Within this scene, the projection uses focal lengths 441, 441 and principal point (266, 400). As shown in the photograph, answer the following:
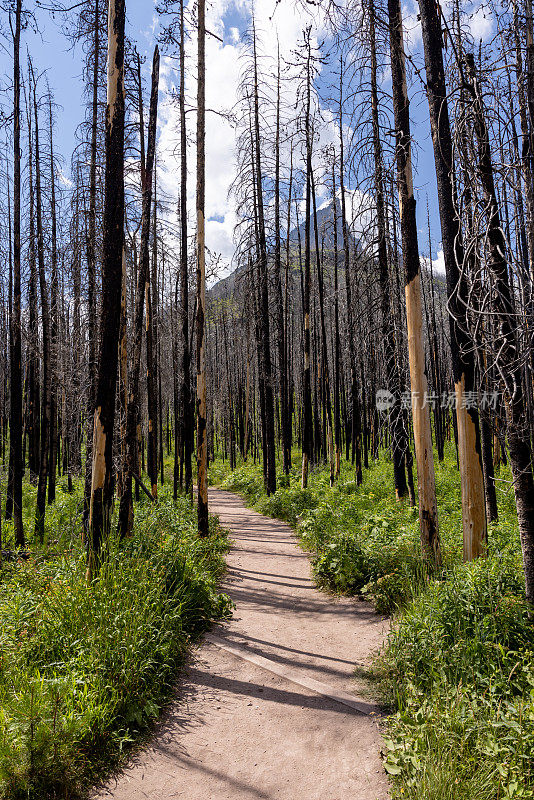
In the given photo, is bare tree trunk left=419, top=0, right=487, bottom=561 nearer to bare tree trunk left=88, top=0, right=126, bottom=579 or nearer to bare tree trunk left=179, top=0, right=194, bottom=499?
bare tree trunk left=88, top=0, right=126, bottom=579

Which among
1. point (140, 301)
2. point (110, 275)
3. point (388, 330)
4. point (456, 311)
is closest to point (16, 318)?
point (140, 301)

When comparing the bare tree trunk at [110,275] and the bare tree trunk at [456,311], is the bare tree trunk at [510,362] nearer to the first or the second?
the bare tree trunk at [456,311]

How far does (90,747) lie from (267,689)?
61.7 inches

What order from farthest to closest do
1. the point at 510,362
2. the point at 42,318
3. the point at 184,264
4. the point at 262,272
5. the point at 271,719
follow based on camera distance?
the point at 262,272 → the point at 184,264 → the point at 42,318 → the point at 271,719 → the point at 510,362

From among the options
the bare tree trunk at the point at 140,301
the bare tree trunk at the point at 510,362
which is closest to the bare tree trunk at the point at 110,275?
the bare tree trunk at the point at 140,301

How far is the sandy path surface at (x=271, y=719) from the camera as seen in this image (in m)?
2.76

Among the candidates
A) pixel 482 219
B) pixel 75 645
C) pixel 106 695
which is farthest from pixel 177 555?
pixel 482 219

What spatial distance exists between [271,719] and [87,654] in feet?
5.04

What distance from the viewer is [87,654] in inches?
137

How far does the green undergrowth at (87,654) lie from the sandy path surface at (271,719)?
23cm

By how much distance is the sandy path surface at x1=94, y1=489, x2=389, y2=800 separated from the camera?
2.76 meters

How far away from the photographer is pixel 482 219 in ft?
10.9

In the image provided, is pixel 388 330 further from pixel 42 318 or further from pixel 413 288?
pixel 42 318

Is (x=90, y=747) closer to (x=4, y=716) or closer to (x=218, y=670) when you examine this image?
(x=4, y=716)
